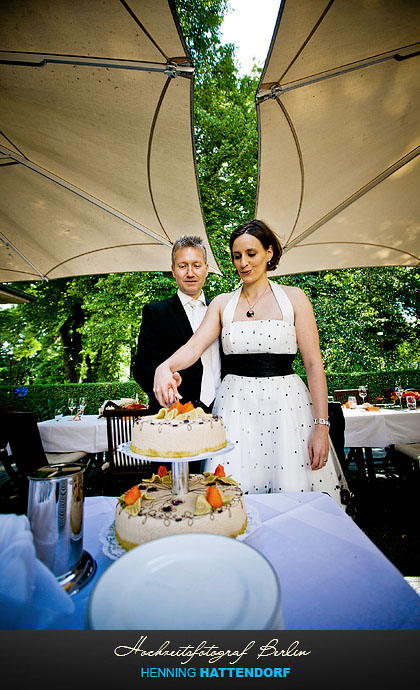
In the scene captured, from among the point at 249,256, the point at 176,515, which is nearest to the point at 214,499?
the point at 176,515

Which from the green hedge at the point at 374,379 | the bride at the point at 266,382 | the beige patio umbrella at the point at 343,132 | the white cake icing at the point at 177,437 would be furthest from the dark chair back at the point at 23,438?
the green hedge at the point at 374,379

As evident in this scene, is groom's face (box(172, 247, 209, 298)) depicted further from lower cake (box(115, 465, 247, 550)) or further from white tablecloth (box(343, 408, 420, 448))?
white tablecloth (box(343, 408, 420, 448))

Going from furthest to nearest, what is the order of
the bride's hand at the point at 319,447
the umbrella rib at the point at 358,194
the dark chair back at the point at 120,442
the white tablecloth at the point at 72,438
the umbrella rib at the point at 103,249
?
the white tablecloth at the point at 72,438 → the umbrella rib at the point at 103,249 → the dark chair back at the point at 120,442 → the umbrella rib at the point at 358,194 → the bride's hand at the point at 319,447

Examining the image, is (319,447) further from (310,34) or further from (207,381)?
(310,34)

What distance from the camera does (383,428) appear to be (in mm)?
4387

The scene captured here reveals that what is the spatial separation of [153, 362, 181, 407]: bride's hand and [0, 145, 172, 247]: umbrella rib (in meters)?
2.80

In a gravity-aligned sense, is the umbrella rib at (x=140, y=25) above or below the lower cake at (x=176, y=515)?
above

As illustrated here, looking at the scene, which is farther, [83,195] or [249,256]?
[83,195]

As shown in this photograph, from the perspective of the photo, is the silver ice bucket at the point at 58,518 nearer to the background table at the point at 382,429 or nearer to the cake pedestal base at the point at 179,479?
the cake pedestal base at the point at 179,479

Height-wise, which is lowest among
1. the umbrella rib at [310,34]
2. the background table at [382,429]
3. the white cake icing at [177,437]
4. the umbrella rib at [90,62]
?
the background table at [382,429]

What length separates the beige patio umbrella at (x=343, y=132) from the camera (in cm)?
208

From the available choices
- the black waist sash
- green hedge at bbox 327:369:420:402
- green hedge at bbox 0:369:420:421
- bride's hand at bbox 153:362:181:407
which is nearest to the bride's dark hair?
the black waist sash

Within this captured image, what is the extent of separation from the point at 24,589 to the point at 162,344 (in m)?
1.83

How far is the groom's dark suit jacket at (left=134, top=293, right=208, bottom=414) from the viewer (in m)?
2.13
